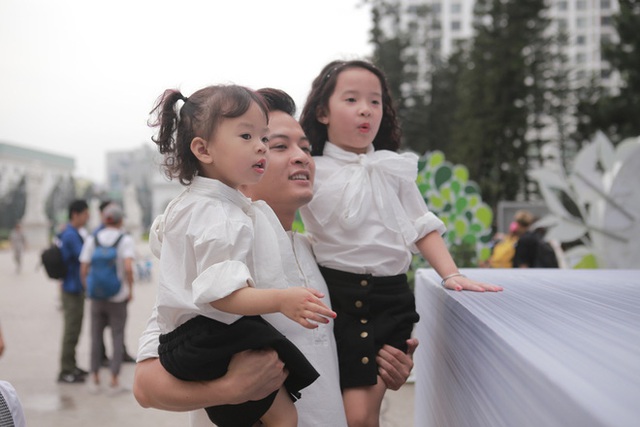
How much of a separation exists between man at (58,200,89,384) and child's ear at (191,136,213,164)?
17.7ft

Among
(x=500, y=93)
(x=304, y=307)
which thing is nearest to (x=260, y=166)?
(x=304, y=307)

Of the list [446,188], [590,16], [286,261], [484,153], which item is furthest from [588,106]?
[590,16]

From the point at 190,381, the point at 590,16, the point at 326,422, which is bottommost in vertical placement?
the point at 326,422

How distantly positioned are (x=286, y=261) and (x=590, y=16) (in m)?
74.6

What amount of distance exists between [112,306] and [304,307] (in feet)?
17.0

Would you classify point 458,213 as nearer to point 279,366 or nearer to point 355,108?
point 355,108

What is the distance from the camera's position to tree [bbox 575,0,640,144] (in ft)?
76.3

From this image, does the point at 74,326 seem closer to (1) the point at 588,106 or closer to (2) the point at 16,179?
(1) the point at 588,106

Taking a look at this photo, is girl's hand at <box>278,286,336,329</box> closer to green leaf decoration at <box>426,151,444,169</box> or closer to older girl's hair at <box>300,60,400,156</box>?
older girl's hair at <box>300,60,400,156</box>

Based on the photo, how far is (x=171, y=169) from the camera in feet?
4.77

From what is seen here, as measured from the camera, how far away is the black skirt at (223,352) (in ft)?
4.27

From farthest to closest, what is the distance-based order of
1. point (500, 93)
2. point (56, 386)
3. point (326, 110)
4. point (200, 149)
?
point (500, 93)
point (56, 386)
point (326, 110)
point (200, 149)

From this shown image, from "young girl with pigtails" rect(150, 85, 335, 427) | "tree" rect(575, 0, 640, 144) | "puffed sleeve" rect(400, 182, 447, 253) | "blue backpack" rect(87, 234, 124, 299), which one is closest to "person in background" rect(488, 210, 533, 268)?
"blue backpack" rect(87, 234, 124, 299)

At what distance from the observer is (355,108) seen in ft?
6.45
